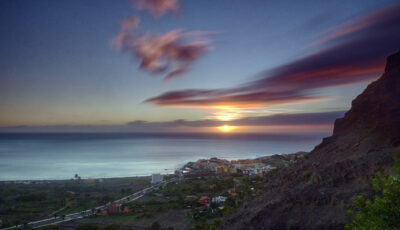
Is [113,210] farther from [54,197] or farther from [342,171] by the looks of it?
[342,171]

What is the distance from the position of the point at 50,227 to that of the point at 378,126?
28.7 metres

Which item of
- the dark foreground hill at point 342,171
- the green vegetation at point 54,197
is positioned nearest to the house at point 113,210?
the green vegetation at point 54,197

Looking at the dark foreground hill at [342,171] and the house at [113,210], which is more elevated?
the dark foreground hill at [342,171]

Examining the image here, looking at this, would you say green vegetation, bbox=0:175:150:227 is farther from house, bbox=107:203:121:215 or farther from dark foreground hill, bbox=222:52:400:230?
dark foreground hill, bbox=222:52:400:230

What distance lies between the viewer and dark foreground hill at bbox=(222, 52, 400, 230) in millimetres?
11391

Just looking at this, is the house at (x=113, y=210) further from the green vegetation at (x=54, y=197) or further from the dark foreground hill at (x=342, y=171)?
the dark foreground hill at (x=342, y=171)

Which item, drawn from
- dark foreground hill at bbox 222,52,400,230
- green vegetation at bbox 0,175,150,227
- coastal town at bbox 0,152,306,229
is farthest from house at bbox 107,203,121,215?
dark foreground hill at bbox 222,52,400,230

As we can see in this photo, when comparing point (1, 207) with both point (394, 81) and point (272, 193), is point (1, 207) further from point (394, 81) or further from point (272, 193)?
point (394, 81)

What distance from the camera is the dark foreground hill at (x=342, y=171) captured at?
37.4 feet

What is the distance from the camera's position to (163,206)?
105 ft

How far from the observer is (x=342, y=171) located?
13.1 m

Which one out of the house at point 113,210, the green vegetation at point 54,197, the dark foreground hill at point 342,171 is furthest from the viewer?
the green vegetation at point 54,197

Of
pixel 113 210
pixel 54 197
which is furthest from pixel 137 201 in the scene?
pixel 54 197

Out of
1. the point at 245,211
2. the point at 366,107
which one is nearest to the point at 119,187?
the point at 245,211
